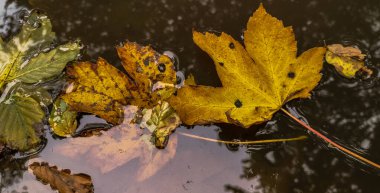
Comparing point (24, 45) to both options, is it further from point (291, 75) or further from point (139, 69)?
point (291, 75)

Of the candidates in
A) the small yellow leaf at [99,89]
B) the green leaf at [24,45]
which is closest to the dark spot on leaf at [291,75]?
the small yellow leaf at [99,89]

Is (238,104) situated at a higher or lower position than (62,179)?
higher

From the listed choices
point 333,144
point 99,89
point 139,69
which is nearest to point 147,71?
point 139,69

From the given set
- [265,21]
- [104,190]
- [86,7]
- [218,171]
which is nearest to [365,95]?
[265,21]

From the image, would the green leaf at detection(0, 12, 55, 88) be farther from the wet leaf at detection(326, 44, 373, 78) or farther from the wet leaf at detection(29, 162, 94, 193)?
the wet leaf at detection(326, 44, 373, 78)

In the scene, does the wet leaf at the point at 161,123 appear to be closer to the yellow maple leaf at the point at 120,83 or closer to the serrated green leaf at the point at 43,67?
A: the yellow maple leaf at the point at 120,83

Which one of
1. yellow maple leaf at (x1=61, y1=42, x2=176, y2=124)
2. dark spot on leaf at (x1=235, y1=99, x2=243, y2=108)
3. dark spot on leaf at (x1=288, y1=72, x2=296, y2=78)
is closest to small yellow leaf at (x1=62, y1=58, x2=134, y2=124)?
A: yellow maple leaf at (x1=61, y1=42, x2=176, y2=124)

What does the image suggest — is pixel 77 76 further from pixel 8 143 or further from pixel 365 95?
pixel 365 95
